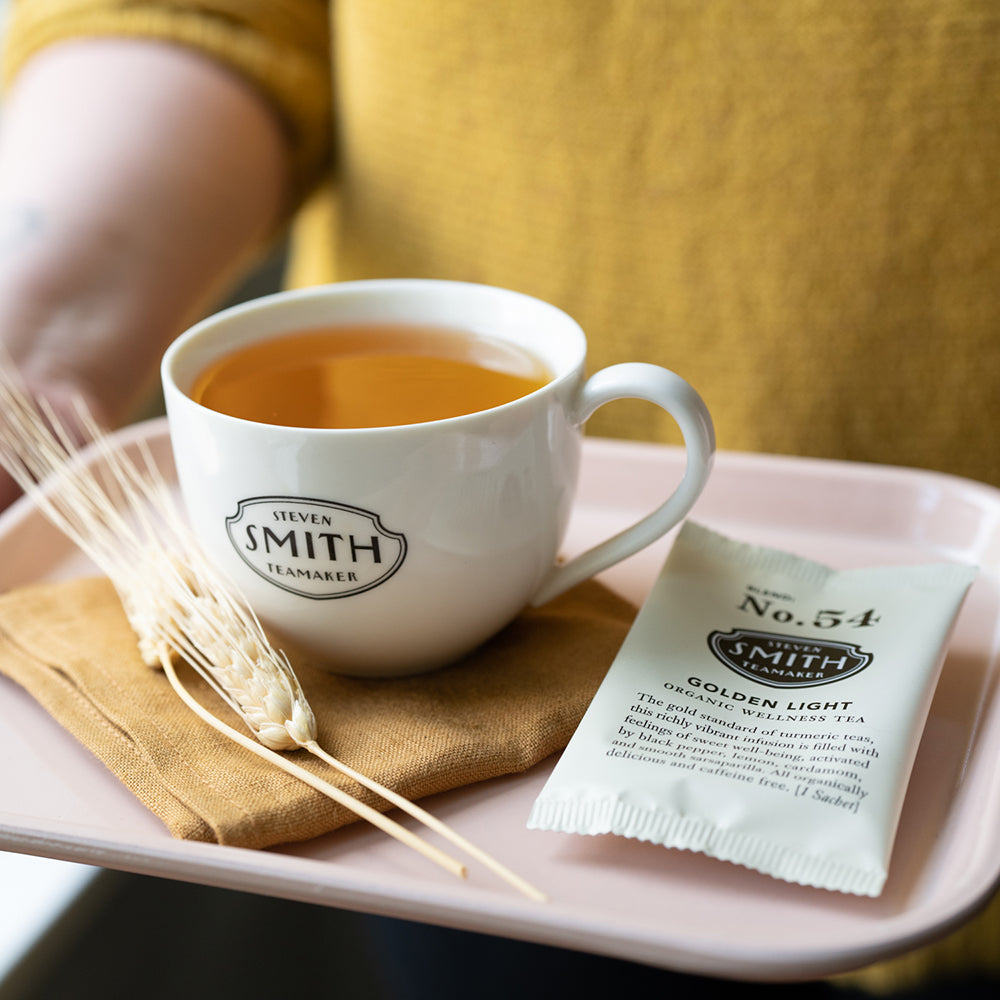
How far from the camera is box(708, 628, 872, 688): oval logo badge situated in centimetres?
45

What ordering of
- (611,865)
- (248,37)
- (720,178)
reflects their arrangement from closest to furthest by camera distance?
1. (611,865)
2. (720,178)
3. (248,37)

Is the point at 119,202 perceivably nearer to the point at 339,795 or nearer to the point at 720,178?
the point at 720,178

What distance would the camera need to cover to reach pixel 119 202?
2.72ft

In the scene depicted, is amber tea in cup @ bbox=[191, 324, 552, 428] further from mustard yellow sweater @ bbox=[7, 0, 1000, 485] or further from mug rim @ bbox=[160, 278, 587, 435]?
mustard yellow sweater @ bbox=[7, 0, 1000, 485]

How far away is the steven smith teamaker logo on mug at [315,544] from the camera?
1.43 ft

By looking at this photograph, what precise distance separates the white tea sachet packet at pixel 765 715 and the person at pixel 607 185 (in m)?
0.32

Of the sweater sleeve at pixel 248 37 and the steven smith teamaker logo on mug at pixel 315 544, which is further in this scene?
the sweater sleeve at pixel 248 37

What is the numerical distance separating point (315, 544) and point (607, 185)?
49 centimetres

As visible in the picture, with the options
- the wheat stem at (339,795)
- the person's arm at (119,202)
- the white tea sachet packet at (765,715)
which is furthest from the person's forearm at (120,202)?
the white tea sachet packet at (765,715)

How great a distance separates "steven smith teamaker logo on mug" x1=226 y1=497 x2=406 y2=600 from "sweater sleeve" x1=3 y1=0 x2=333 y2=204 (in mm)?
618

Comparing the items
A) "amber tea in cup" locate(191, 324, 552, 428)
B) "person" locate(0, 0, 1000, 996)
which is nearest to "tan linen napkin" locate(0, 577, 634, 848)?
"amber tea in cup" locate(191, 324, 552, 428)

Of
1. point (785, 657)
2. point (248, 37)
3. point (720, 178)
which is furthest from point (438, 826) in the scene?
point (248, 37)

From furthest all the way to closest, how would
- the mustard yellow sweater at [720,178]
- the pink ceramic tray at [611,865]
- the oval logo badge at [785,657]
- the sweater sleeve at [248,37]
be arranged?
the sweater sleeve at [248,37]
the mustard yellow sweater at [720,178]
the oval logo badge at [785,657]
the pink ceramic tray at [611,865]

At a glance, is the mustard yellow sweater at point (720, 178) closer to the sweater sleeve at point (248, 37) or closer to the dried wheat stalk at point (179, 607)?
the sweater sleeve at point (248, 37)
